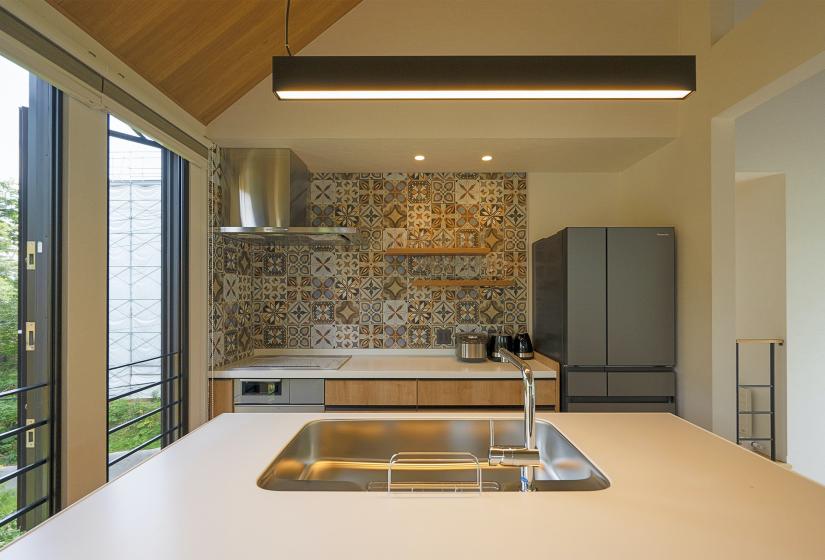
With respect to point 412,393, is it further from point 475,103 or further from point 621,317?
point 475,103

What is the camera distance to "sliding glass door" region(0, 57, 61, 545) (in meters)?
1.48

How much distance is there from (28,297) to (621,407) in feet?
9.35

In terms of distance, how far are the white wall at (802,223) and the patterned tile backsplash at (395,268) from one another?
174cm

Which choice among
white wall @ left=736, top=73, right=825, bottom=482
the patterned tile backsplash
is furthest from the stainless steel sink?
white wall @ left=736, top=73, right=825, bottom=482

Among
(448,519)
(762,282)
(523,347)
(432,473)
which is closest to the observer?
(448,519)

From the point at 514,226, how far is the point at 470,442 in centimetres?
215

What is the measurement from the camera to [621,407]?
2650 millimetres

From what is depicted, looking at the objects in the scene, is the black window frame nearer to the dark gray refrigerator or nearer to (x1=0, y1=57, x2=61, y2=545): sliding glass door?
(x1=0, y1=57, x2=61, y2=545): sliding glass door

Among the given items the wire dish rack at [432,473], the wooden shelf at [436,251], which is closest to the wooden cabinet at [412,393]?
the wooden shelf at [436,251]

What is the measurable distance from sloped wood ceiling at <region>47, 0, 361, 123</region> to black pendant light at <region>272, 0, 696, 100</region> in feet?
3.39

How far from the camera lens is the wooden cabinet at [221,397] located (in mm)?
2730

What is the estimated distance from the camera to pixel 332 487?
143 cm

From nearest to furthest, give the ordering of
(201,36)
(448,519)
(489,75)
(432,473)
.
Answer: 1. (448,519)
2. (489,75)
3. (432,473)
4. (201,36)

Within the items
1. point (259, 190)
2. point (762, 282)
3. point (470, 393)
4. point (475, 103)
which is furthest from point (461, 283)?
point (762, 282)
